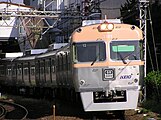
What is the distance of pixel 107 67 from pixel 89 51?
0.73 metres

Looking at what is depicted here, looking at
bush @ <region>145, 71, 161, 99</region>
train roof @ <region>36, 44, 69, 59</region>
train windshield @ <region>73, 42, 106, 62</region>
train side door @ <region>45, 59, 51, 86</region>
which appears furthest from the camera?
train side door @ <region>45, 59, 51, 86</region>

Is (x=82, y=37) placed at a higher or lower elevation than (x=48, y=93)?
higher

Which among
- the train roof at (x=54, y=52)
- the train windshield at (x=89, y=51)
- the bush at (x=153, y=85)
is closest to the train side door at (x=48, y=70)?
the train roof at (x=54, y=52)

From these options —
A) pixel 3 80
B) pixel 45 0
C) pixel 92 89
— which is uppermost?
pixel 45 0

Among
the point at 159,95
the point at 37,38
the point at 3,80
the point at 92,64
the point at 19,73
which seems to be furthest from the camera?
the point at 37,38

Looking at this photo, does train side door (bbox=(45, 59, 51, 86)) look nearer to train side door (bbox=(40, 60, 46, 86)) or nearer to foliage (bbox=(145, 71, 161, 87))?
train side door (bbox=(40, 60, 46, 86))

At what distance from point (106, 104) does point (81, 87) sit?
904 mm

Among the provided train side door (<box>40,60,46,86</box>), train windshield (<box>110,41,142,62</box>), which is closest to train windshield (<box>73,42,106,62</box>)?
train windshield (<box>110,41,142,62</box>)

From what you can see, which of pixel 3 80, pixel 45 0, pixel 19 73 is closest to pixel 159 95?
pixel 19 73

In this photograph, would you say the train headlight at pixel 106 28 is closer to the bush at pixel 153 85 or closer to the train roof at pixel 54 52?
the train roof at pixel 54 52

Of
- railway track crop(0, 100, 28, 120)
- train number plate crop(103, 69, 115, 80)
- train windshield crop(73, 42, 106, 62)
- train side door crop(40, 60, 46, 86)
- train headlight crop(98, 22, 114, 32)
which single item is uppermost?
train headlight crop(98, 22, 114, 32)

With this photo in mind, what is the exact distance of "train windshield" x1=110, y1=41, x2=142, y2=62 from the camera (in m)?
14.1

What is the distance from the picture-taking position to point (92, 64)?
13977 millimetres

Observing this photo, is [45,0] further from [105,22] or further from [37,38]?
[105,22]
